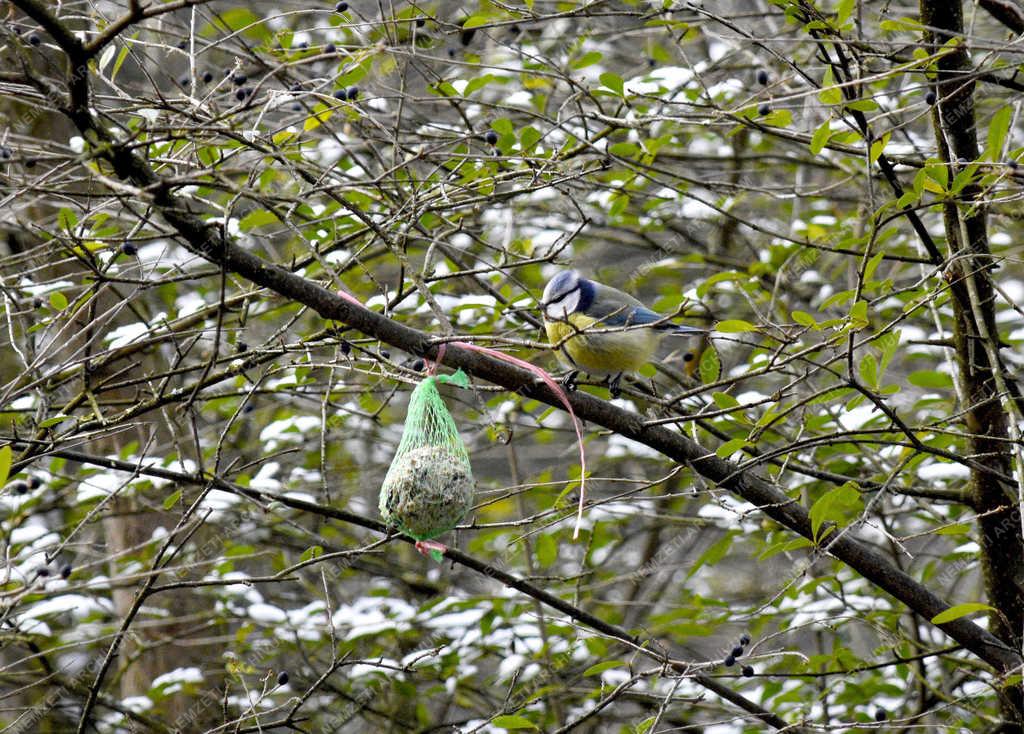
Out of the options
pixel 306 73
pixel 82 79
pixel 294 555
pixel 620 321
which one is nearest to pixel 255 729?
pixel 82 79

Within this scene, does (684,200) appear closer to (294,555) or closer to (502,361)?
(502,361)

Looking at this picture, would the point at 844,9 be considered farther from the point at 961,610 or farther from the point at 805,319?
the point at 961,610

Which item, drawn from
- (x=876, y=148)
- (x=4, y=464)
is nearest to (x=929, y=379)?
(x=876, y=148)

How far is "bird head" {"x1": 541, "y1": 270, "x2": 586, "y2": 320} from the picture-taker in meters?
3.56

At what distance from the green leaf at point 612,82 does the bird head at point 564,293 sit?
0.72m

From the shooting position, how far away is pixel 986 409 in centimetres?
302

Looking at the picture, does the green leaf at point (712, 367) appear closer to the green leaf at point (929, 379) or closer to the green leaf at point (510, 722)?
the green leaf at point (929, 379)

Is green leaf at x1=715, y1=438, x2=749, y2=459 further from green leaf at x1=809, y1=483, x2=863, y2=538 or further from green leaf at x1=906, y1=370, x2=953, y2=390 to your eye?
green leaf at x1=906, y1=370, x2=953, y2=390

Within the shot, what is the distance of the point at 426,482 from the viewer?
2.52 metres

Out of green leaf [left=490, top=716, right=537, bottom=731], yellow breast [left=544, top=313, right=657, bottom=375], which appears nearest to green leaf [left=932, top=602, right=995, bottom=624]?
green leaf [left=490, top=716, right=537, bottom=731]

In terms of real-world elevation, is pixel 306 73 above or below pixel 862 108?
above

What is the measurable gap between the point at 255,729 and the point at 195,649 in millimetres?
2272

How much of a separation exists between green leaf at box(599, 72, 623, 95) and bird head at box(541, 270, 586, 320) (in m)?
0.72

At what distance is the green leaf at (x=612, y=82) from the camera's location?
2984 mm
